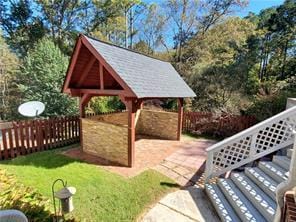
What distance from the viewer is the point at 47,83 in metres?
10.6

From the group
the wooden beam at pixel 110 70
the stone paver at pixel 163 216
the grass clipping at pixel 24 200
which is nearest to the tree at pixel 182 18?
the wooden beam at pixel 110 70

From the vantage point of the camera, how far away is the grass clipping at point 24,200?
12.8ft

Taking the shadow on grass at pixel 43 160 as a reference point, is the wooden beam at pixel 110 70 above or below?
above

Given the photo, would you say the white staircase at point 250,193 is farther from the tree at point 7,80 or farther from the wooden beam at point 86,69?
the tree at point 7,80

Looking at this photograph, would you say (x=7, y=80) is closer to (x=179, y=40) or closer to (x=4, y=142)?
(x=4, y=142)

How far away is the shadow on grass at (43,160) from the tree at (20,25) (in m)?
16.9

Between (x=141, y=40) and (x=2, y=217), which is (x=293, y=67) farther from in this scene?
→ (x=2, y=217)

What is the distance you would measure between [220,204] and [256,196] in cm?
83

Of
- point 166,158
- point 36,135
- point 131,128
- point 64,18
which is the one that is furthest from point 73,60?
point 64,18

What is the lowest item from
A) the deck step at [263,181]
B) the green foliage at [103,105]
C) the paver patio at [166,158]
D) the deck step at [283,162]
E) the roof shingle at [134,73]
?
the paver patio at [166,158]

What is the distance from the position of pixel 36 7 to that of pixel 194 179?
23.5 m

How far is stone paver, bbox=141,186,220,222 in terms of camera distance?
4516 millimetres

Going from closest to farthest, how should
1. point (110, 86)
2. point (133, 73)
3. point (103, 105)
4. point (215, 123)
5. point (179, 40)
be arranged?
point (133, 73) → point (110, 86) → point (215, 123) → point (103, 105) → point (179, 40)

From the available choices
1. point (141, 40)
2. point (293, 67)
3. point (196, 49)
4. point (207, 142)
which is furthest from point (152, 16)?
point (207, 142)
